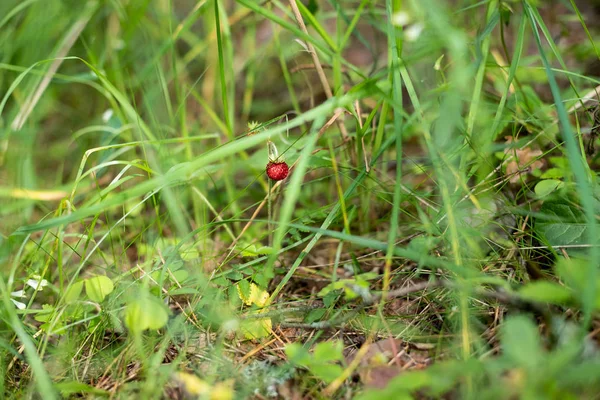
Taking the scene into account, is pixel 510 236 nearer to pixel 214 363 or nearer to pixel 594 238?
pixel 594 238

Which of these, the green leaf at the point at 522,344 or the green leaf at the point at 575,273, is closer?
the green leaf at the point at 522,344

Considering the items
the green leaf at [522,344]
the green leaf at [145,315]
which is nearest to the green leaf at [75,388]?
the green leaf at [145,315]

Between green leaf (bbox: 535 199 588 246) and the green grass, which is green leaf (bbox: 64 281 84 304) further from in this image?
green leaf (bbox: 535 199 588 246)

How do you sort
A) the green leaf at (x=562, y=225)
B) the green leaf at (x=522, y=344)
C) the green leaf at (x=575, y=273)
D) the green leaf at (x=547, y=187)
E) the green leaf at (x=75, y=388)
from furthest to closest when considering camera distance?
the green leaf at (x=547, y=187), the green leaf at (x=562, y=225), the green leaf at (x=75, y=388), the green leaf at (x=575, y=273), the green leaf at (x=522, y=344)

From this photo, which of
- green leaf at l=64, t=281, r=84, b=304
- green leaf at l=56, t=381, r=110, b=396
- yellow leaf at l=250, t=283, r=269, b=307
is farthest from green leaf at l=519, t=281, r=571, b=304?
green leaf at l=64, t=281, r=84, b=304

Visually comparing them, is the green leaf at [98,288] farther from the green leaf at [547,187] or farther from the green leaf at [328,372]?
the green leaf at [547,187]

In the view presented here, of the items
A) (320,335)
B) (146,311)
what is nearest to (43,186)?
(146,311)
